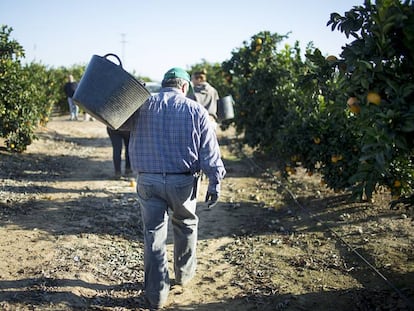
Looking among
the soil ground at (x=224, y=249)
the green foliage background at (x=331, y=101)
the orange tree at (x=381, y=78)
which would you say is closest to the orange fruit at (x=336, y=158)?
the green foliage background at (x=331, y=101)

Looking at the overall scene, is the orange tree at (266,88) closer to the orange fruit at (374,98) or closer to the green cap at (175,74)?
the green cap at (175,74)

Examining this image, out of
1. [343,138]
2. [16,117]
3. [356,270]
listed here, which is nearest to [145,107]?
[356,270]

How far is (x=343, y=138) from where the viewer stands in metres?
5.29

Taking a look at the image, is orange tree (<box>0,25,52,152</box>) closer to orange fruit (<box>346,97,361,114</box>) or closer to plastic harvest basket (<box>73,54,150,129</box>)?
plastic harvest basket (<box>73,54,150,129</box>)

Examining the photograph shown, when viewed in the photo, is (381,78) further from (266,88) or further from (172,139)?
(266,88)

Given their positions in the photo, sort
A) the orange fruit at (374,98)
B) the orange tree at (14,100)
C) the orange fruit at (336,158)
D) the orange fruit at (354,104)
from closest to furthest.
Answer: the orange fruit at (374,98), the orange fruit at (354,104), the orange fruit at (336,158), the orange tree at (14,100)

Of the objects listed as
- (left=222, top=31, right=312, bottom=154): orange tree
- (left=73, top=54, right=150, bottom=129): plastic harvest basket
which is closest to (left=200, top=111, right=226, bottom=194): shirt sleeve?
(left=73, top=54, right=150, bottom=129): plastic harvest basket

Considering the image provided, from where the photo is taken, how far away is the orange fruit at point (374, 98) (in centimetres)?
230

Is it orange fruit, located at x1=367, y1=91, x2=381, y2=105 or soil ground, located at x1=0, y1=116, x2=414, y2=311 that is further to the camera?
soil ground, located at x1=0, y1=116, x2=414, y2=311

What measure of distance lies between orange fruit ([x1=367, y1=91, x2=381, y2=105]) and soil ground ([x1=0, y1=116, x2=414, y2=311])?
1813 mm

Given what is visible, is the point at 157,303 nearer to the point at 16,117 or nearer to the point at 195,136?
the point at 195,136

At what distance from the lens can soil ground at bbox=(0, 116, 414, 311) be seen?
11.5 feet

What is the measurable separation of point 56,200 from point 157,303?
3.11 meters

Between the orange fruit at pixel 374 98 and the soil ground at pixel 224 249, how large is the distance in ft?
5.95
